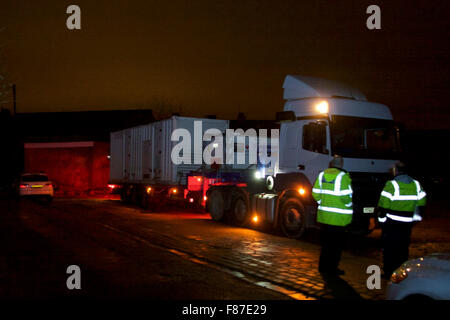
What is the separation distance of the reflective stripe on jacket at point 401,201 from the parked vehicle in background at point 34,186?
2153 centimetres

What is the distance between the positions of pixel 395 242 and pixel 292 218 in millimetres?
4833

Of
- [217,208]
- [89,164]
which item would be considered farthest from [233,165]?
[89,164]

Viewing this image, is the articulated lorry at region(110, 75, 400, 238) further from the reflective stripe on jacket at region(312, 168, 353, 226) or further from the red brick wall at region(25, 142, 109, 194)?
the red brick wall at region(25, 142, 109, 194)

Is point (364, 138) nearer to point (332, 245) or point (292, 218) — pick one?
point (292, 218)

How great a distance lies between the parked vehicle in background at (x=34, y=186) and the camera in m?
25.3

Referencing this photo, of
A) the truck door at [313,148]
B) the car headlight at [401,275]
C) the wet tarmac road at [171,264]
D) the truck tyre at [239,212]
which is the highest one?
the truck door at [313,148]

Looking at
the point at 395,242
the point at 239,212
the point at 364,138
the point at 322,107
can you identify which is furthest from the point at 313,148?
the point at 239,212

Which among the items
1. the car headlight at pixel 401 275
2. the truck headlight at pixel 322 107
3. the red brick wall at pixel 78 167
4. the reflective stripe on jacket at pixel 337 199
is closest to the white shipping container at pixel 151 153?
the truck headlight at pixel 322 107

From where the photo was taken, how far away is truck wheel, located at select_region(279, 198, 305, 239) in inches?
468

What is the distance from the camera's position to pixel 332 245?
7.84m

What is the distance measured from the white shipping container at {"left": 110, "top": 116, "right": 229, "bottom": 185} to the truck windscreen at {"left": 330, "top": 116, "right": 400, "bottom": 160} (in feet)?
24.6

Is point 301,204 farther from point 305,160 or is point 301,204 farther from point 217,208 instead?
point 217,208

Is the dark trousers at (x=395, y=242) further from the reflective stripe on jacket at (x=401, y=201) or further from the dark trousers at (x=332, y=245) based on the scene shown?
the dark trousers at (x=332, y=245)

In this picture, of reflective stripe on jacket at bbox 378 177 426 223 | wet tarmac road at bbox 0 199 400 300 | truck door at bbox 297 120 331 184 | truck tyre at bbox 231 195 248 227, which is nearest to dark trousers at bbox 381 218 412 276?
reflective stripe on jacket at bbox 378 177 426 223
